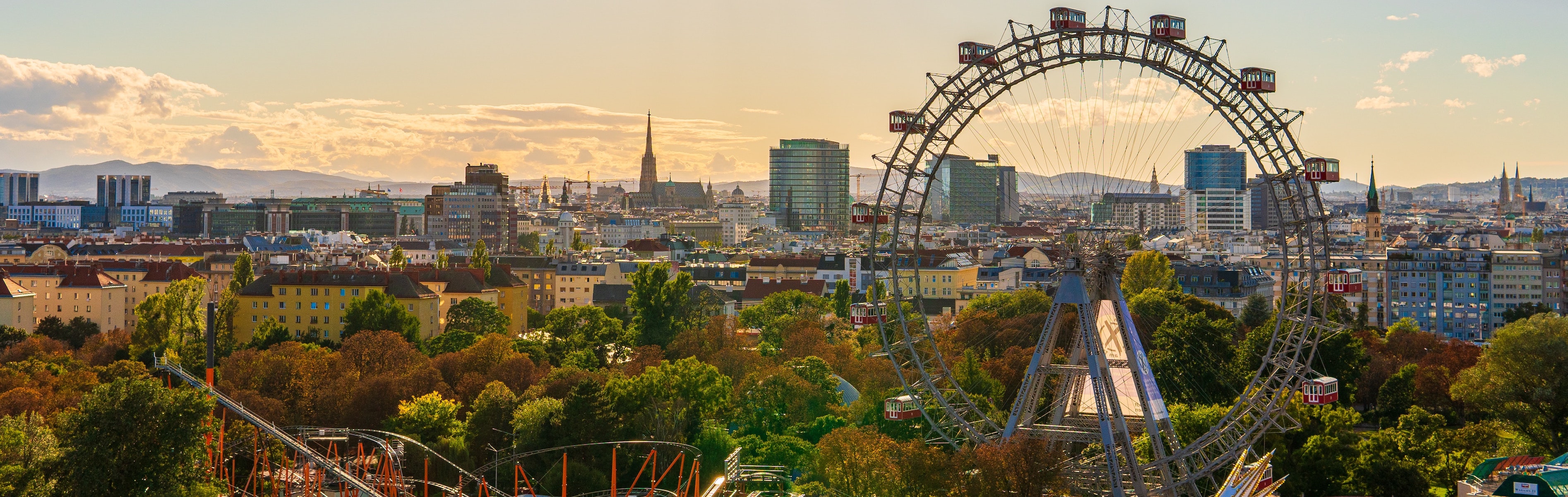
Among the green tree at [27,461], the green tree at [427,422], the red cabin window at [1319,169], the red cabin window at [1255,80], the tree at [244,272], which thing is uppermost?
the red cabin window at [1255,80]

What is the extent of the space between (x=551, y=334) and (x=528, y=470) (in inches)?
1513

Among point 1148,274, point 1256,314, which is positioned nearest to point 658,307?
point 1148,274

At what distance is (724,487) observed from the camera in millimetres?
50219

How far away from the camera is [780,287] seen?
13800cm

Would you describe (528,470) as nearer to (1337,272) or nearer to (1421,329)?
(1337,272)

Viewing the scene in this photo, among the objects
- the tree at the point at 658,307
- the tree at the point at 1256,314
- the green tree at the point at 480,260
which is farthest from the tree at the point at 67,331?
the tree at the point at 1256,314

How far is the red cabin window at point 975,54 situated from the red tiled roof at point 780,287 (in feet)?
273

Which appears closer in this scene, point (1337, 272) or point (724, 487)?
point (1337, 272)

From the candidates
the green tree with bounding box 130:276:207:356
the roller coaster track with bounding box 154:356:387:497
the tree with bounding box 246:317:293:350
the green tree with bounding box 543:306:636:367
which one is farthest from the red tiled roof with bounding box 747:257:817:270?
the roller coaster track with bounding box 154:356:387:497

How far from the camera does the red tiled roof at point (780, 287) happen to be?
136500 mm

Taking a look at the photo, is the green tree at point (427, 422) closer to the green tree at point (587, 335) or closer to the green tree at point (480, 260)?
the green tree at point (587, 335)

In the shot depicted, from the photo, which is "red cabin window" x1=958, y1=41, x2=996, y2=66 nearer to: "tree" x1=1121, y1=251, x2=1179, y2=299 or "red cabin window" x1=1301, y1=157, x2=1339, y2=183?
"red cabin window" x1=1301, y1=157, x2=1339, y2=183

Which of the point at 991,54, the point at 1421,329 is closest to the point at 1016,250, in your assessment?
the point at 1421,329

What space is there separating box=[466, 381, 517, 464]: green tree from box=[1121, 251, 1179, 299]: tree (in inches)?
2218
